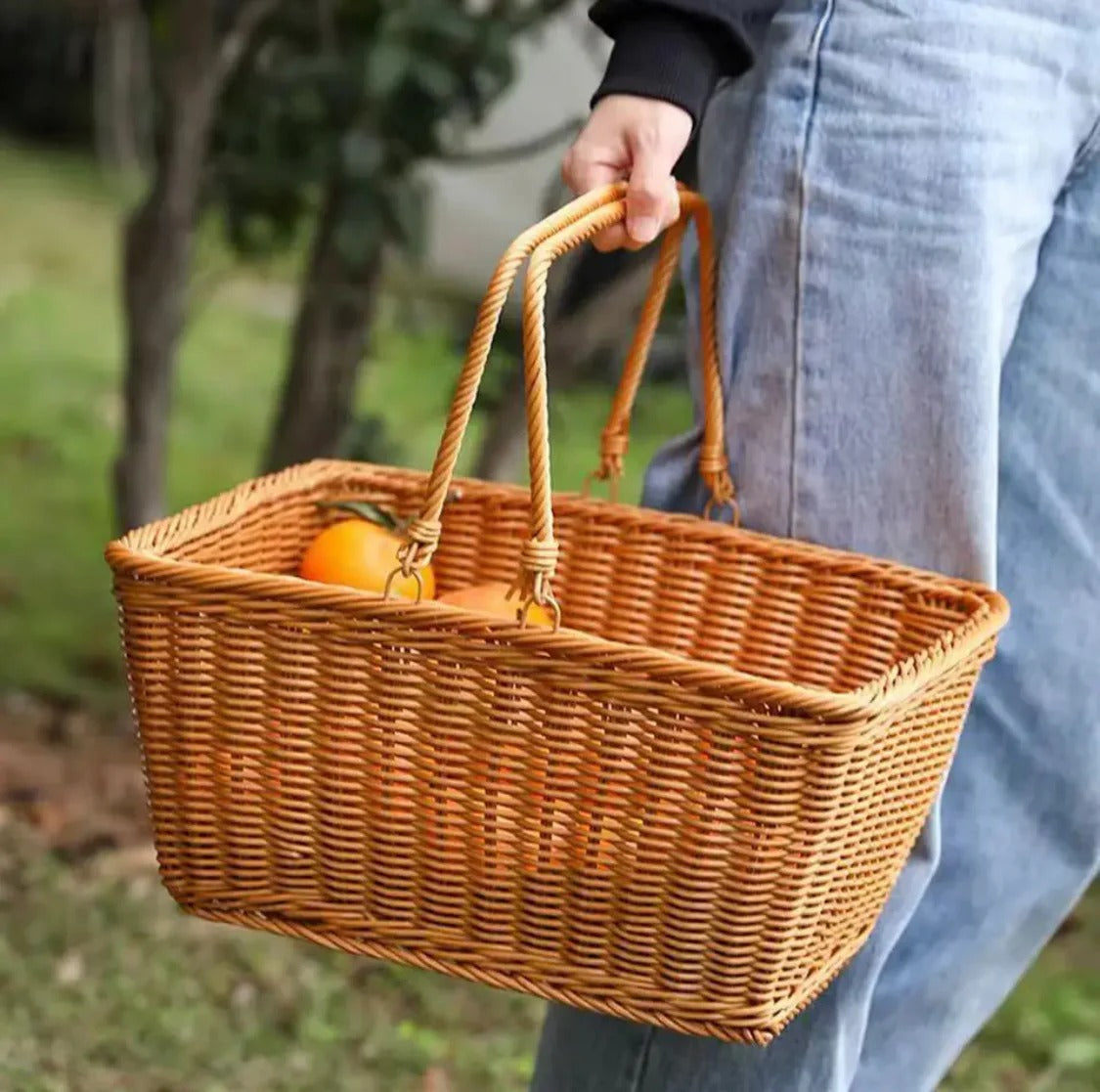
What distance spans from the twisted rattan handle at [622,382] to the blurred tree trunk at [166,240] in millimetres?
1152

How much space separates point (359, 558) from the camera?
1251 mm

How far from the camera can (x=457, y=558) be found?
4.63 feet

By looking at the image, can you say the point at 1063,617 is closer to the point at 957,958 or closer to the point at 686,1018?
the point at 957,958

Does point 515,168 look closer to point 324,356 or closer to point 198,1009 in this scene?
point 324,356

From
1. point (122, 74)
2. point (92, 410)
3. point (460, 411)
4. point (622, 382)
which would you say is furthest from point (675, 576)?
point (92, 410)

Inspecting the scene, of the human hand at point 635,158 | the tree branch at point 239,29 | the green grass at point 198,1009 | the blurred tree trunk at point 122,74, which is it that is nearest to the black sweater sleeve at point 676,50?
the human hand at point 635,158

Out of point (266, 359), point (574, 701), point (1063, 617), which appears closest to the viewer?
point (574, 701)

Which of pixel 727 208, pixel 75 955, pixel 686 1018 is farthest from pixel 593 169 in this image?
pixel 75 955

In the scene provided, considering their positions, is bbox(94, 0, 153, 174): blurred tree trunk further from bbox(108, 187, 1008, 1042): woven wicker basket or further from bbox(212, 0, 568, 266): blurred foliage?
bbox(108, 187, 1008, 1042): woven wicker basket

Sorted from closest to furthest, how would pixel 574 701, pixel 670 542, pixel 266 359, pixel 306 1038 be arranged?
1. pixel 574 701
2. pixel 670 542
3. pixel 306 1038
4. pixel 266 359

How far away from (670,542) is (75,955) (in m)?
0.92

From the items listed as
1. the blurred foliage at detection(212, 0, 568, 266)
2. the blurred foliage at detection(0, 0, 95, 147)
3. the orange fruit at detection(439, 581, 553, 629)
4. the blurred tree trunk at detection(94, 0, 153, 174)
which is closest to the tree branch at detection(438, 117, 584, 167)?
the blurred foliage at detection(212, 0, 568, 266)

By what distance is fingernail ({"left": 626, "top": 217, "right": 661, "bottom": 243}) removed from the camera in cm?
110

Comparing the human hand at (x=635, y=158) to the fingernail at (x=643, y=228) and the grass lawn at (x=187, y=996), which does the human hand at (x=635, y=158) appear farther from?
the grass lawn at (x=187, y=996)
